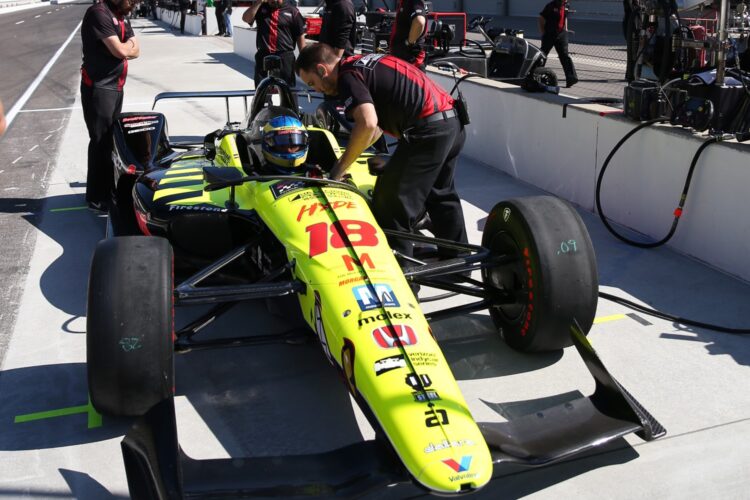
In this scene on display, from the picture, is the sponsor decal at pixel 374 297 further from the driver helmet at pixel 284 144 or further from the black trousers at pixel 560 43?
the black trousers at pixel 560 43

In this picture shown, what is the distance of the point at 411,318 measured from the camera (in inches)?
139

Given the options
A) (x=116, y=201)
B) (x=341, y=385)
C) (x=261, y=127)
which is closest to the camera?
(x=341, y=385)

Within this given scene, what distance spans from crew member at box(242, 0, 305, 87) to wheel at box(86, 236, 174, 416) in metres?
6.25

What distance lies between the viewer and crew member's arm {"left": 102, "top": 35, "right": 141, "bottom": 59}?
6816 millimetres

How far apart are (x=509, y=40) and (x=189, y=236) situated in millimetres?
8180

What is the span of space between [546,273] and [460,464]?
148 centimetres

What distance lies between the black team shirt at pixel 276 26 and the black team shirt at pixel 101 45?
8.98ft

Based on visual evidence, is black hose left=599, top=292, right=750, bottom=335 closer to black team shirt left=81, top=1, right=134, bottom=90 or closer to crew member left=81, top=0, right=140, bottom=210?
crew member left=81, top=0, right=140, bottom=210

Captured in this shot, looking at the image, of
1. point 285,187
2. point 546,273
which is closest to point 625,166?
point 546,273

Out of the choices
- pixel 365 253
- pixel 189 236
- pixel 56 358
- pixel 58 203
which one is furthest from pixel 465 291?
pixel 58 203

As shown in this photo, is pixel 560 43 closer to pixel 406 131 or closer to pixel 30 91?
pixel 406 131

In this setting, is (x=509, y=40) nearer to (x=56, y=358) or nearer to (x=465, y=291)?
(x=465, y=291)

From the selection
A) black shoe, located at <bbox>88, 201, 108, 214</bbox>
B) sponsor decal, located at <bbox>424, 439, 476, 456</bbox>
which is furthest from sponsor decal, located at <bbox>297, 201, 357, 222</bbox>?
black shoe, located at <bbox>88, 201, 108, 214</bbox>

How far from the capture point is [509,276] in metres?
4.50
